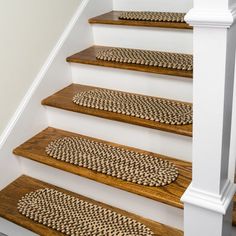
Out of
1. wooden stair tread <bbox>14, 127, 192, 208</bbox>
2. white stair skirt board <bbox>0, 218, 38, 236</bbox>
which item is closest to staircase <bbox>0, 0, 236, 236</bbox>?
wooden stair tread <bbox>14, 127, 192, 208</bbox>

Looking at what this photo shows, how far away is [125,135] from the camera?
183 cm

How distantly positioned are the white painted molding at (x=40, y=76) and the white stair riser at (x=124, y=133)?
14 cm

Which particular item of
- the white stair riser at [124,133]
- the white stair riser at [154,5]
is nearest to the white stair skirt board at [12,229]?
the white stair riser at [124,133]

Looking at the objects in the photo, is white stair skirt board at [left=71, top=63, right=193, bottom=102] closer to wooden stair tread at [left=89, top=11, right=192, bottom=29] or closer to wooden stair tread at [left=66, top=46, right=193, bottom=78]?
wooden stair tread at [left=66, top=46, right=193, bottom=78]

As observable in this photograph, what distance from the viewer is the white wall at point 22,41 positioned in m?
1.85

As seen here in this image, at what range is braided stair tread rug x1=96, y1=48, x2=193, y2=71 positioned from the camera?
1.84m

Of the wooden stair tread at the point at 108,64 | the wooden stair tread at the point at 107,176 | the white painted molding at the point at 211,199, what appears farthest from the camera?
the wooden stair tread at the point at 108,64

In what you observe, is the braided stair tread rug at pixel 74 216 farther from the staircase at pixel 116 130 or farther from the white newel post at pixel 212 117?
the white newel post at pixel 212 117

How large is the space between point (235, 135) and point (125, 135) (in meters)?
0.62

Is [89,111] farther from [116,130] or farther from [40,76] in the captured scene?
[40,76]

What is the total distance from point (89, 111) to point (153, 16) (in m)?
0.66

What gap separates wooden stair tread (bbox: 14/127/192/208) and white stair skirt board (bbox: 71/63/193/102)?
1.02ft

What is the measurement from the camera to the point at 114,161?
172cm

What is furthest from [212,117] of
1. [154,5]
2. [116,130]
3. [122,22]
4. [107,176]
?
[154,5]
